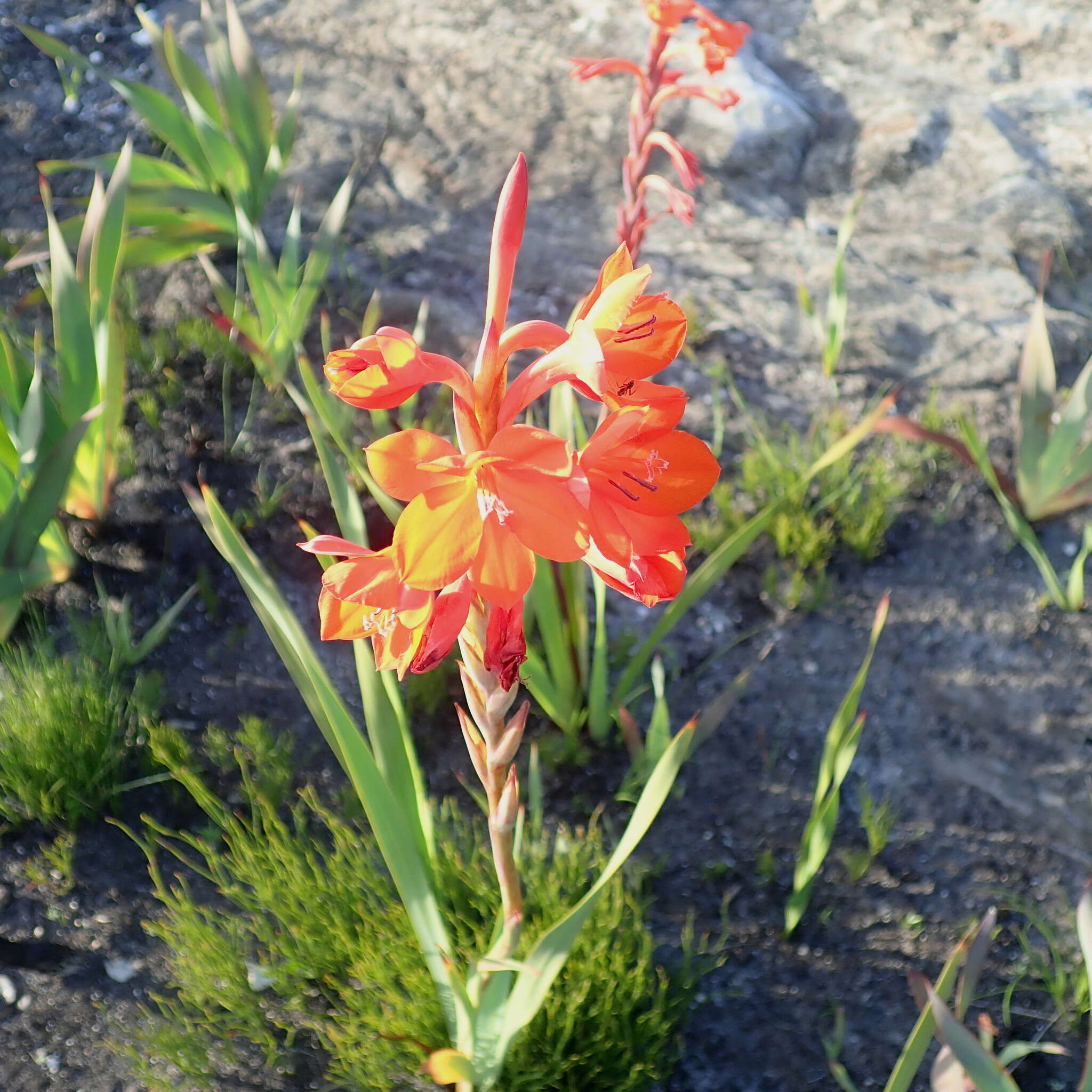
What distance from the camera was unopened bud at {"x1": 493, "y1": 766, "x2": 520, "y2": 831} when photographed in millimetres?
1162

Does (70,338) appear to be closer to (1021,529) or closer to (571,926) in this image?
(571,926)

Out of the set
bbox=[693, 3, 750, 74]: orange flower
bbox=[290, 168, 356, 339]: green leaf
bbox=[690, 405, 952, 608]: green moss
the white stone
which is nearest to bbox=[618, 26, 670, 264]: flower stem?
bbox=[693, 3, 750, 74]: orange flower

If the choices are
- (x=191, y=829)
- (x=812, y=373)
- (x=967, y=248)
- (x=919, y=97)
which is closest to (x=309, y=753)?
(x=191, y=829)

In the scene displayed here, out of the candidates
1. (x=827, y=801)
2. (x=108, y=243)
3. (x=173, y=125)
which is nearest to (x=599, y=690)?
(x=827, y=801)

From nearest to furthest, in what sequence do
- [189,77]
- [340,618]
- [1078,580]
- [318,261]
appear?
1. [340,618]
2. [1078,580]
3. [318,261]
4. [189,77]

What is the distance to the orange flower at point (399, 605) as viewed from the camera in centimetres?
92

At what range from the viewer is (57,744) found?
Result: 1.78m

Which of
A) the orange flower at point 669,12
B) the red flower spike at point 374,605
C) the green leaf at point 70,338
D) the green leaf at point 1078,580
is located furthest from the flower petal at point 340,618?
the green leaf at point 1078,580

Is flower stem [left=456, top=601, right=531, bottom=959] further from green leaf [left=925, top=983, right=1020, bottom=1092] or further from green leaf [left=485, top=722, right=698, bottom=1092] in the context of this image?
green leaf [left=925, top=983, right=1020, bottom=1092]

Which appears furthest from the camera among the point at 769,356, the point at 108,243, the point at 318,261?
the point at 769,356

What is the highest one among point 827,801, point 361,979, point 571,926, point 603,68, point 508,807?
point 603,68

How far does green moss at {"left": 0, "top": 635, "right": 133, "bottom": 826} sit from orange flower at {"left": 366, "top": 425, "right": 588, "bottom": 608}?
50.2 inches

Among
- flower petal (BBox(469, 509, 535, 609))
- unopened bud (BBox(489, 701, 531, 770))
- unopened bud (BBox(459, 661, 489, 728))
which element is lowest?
unopened bud (BBox(489, 701, 531, 770))

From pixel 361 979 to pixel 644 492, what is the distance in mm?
1033
